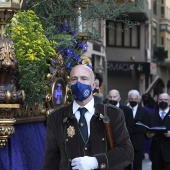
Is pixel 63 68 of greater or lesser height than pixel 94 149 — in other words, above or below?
above

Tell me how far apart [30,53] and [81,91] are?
2.33m

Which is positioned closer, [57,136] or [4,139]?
[57,136]

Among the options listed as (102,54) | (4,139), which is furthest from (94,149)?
(102,54)

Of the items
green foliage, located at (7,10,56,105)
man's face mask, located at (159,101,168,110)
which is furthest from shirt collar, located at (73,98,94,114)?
man's face mask, located at (159,101,168,110)

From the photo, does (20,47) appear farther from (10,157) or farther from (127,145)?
(127,145)

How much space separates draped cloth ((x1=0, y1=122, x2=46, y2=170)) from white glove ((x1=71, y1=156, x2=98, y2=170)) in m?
1.87

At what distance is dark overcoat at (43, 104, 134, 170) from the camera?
511cm

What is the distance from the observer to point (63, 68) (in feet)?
27.8

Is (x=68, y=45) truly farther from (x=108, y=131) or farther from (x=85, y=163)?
(x=85, y=163)

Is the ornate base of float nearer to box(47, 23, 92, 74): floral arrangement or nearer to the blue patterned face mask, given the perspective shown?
the blue patterned face mask

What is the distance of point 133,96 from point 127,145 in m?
9.36

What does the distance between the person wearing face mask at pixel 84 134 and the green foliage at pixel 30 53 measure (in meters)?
1.98

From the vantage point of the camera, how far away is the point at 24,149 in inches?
281

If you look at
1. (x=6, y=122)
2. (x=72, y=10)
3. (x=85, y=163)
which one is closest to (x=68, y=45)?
(x=72, y=10)
